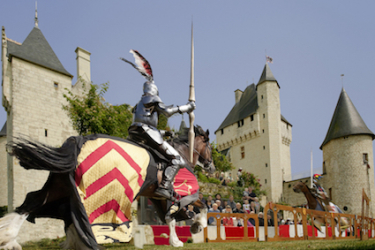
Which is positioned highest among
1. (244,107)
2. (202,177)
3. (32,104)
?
(244,107)

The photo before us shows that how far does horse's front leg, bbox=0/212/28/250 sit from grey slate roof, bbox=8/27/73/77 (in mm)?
19644

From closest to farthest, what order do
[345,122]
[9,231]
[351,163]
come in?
[9,231], [351,163], [345,122]

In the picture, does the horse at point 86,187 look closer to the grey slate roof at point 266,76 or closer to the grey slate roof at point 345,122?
the grey slate roof at point 345,122

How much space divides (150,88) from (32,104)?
697 inches

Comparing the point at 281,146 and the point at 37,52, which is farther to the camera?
the point at 281,146

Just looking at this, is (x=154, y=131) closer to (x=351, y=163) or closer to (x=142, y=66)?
(x=142, y=66)

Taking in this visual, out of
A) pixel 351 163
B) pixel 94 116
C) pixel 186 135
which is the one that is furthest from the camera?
pixel 351 163

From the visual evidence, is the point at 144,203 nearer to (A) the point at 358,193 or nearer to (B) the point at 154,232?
(B) the point at 154,232

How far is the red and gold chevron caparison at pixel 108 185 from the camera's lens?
5977 millimetres

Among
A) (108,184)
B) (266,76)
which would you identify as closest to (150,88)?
(108,184)

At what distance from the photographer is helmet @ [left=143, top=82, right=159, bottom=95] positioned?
25.1 feet

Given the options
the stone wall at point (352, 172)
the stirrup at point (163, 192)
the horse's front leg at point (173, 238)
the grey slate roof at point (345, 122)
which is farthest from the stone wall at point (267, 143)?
the stirrup at point (163, 192)

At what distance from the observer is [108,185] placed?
6.17 metres

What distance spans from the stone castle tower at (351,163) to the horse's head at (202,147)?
3456cm
